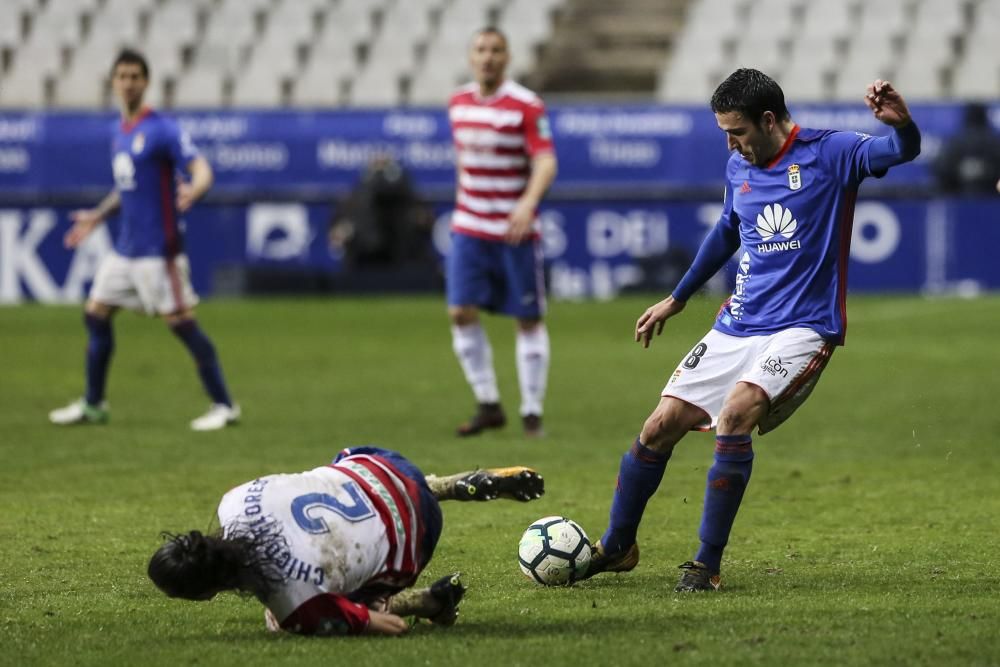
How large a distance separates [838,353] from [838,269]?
978 centimetres

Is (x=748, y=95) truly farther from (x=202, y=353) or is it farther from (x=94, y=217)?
(x=94, y=217)

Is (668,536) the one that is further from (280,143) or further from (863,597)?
(280,143)

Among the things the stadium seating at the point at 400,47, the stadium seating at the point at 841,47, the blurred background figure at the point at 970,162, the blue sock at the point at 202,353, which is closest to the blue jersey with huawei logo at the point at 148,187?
the blue sock at the point at 202,353

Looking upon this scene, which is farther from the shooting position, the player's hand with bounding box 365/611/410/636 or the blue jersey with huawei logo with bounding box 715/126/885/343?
the blue jersey with huawei logo with bounding box 715/126/885/343

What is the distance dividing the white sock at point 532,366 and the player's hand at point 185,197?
6.63 feet

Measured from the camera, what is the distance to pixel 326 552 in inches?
180

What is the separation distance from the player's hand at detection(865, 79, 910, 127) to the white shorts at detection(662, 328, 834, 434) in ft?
2.34

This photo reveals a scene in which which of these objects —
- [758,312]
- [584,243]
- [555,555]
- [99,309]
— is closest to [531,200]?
[99,309]

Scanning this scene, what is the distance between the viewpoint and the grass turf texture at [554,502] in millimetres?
4676

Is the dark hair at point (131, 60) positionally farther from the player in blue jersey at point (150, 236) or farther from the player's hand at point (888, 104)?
the player's hand at point (888, 104)

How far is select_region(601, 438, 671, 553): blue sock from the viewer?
5.61 metres

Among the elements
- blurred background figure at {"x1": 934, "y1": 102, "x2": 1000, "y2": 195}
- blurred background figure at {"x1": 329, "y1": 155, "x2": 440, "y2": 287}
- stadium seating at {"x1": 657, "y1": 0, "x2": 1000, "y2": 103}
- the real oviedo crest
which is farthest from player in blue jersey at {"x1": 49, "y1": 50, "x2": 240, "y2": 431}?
stadium seating at {"x1": 657, "y1": 0, "x2": 1000, "y2": 103}

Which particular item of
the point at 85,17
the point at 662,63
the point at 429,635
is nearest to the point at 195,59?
the point at 85,17

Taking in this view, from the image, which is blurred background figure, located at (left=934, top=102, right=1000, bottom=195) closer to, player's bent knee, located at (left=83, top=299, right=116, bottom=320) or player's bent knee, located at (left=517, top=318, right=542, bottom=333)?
player's bent knee, located at (left=517, top=318, right=542, bottom=333)
